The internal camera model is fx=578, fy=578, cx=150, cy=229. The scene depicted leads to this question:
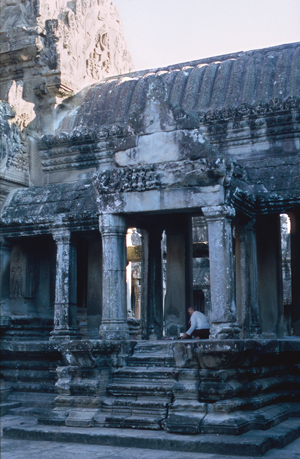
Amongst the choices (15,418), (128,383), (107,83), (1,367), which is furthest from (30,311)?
(107,83)

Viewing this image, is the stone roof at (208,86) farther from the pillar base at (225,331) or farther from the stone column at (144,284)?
the pillar base at (225,331)

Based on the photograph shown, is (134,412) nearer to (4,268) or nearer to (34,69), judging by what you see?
(4,268)

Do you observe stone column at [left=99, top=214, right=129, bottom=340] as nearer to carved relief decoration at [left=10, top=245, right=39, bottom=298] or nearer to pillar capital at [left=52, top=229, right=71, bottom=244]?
pillar capital at [left=52, top=229, right=71, bottom=244]

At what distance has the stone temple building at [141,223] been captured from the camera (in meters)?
8.10

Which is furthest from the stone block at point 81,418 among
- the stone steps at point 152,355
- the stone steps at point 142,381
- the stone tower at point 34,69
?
the stone tower at point 34,69

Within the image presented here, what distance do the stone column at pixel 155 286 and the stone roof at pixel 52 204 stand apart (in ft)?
5.09

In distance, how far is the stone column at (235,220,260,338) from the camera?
9.70 m

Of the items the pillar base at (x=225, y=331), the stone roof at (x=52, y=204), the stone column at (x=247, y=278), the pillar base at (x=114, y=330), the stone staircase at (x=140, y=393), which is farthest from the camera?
the stone roof at (x=52, y=204)

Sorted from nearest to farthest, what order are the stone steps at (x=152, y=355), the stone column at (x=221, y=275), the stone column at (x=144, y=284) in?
the stone column at (x=221, y=275)
the stone steps at (x=152, y=355)
the stone column at (x=144, y=284)

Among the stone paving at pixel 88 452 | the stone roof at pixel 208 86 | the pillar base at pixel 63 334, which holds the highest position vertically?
the stone roof at pixel 208 86

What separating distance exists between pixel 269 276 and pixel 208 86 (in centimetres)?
403

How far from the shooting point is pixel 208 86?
11.6 metres

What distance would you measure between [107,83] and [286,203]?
5.68 m

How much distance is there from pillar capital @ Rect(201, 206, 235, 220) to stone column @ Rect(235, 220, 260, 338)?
1.45 m
